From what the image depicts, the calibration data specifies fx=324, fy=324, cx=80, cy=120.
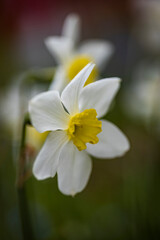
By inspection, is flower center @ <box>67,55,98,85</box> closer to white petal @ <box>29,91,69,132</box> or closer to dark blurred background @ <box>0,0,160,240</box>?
dark blurred background @ <box>0,0,160,240</box>

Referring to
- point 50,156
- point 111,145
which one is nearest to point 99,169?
point 111,145

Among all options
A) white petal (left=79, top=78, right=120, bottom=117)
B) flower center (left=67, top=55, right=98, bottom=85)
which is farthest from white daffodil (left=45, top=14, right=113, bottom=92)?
white petal (left=79, top=78, right=120, bottom=117)

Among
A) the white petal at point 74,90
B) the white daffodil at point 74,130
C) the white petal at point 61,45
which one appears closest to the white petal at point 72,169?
the white daffodil at point 74,130

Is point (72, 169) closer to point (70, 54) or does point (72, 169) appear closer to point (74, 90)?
point (74, 90)

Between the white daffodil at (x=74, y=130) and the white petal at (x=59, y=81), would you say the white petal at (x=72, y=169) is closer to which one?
the white daffodil at (x=74, y=130)

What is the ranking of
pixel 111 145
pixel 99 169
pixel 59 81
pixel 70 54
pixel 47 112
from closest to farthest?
pixel 47 112 → pixel 111 145 → pixel 59 81 → pixel 70 54 → pixel 99 169

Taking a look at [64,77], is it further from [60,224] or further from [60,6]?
[60,6]

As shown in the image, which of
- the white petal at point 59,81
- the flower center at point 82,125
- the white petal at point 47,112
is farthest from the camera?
the white petal at point 59,81

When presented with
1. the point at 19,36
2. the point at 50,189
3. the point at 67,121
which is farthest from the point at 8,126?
the point at 19,36
